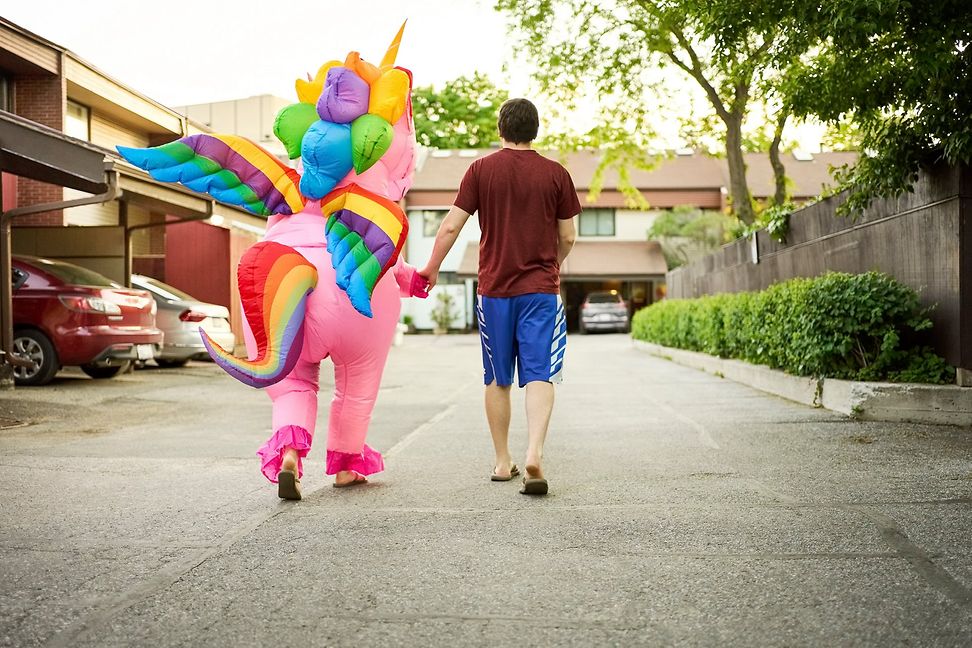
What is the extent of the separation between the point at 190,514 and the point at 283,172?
1751mm

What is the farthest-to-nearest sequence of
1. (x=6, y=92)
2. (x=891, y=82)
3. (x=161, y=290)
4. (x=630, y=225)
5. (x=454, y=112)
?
(x=454, y=112) → (x=630, y=225) → (x=6, y=92) → (x=161, y=290) → (x=891, y=82)

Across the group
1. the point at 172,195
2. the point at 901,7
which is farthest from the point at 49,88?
the point at 901,7

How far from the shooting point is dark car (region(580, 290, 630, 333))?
4109cm

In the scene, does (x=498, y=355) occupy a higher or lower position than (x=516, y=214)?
lower

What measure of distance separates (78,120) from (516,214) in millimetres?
15985

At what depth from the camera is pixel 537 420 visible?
5.30m

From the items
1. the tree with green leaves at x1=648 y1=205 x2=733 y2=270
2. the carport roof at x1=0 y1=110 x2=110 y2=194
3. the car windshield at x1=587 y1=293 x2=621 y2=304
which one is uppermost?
the tree with green leaves at x1=648 y1=205 x2=733 y2=270

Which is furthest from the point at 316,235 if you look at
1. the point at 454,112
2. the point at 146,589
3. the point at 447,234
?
the point at 454,112

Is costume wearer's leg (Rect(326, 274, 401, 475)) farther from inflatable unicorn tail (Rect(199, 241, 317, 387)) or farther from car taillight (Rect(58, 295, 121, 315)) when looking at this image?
car taillight (Rect(58, 295, 121, 315))

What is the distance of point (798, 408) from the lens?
31.2 ft

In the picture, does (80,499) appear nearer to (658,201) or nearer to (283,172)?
(283,172)

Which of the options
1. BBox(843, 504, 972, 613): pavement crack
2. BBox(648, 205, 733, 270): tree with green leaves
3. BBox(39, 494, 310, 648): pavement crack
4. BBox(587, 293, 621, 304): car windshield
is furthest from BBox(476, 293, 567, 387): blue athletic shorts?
BBox(587, 293, 621, 304): car windshield

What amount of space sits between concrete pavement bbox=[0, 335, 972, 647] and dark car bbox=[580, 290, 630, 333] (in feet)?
109

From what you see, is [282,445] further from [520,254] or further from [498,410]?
[520,254]
